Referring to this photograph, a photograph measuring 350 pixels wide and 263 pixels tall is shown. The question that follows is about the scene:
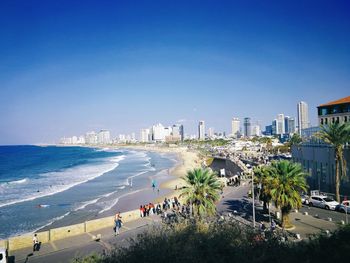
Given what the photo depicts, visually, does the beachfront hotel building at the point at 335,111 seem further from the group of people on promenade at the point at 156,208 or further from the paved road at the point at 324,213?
the group of people on promenade at the point at 156,208

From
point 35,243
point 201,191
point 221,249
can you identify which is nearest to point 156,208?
point 201,191

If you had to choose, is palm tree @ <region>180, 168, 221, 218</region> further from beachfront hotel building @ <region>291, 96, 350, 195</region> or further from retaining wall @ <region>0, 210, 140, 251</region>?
beachfront hotel building @ <region>291, 96, 350, 195</region>

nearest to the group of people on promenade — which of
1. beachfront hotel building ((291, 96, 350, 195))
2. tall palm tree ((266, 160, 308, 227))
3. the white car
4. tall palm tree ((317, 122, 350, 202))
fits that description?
tall palm tree ((266, 160, 308, 227))

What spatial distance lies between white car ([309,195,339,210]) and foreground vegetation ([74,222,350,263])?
16.1 meters

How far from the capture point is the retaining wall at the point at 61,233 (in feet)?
61.0

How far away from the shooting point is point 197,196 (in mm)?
20953

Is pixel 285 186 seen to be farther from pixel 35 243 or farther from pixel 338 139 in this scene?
pixel 35 243

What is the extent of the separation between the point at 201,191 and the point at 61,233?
979 centimetres

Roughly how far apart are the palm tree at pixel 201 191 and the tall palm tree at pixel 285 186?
386cm

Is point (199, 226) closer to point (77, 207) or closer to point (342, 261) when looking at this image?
point (342, 261)

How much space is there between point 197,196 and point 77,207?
19.6 m

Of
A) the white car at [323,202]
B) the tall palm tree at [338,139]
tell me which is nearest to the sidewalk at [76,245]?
the white car at [323,202]

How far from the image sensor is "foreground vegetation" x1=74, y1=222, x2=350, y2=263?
8703 mm

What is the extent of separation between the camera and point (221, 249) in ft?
30.6
